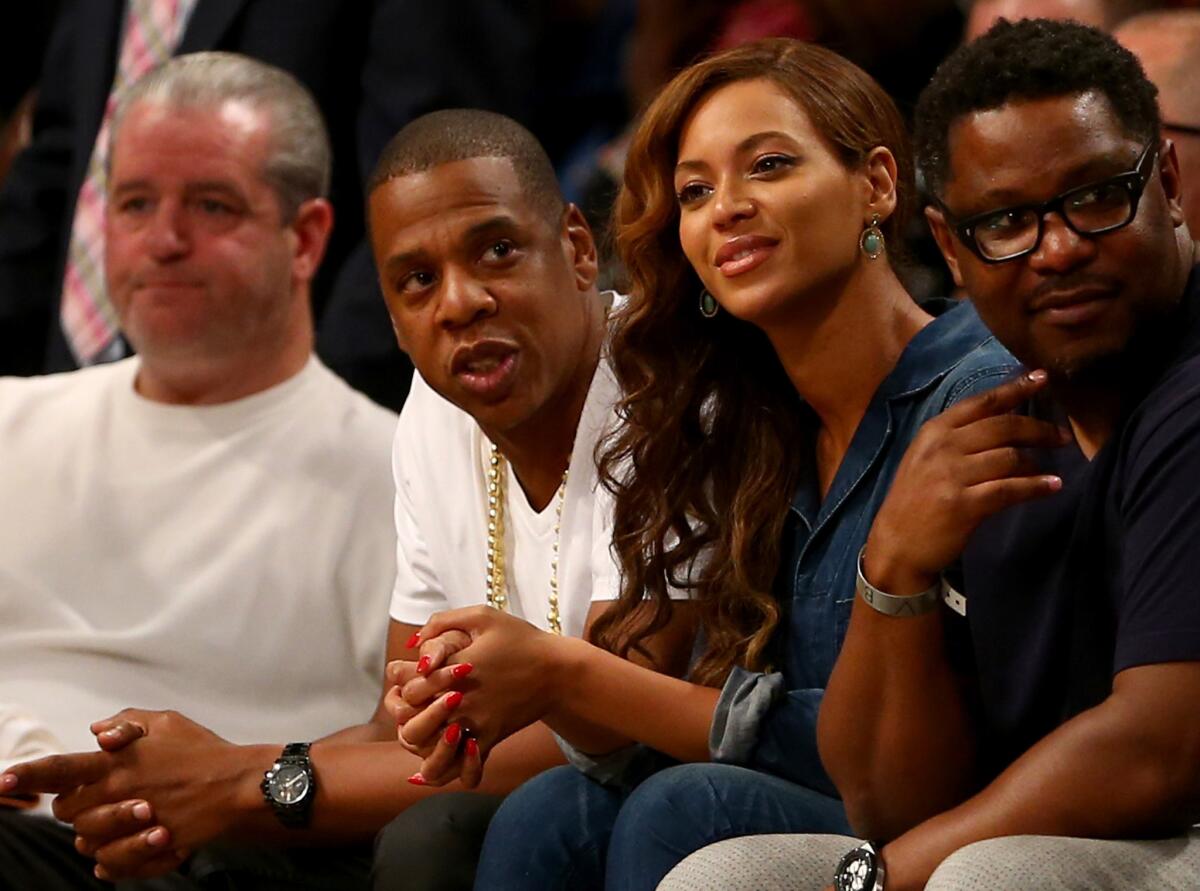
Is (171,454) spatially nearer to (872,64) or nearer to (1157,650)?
(872,64)

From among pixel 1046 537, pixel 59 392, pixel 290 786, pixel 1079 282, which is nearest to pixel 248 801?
pixel 290 786

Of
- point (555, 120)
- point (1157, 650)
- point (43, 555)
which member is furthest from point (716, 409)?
point (555, 120)

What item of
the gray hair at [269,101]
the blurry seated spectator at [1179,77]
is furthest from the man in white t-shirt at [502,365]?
the blurry seated spectator at [1179,77]

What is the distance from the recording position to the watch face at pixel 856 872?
2037 millimetres

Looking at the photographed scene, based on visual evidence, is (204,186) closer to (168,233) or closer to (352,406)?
(168,233)

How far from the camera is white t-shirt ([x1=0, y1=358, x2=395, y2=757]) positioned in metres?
3.25

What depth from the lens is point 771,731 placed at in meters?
2.39

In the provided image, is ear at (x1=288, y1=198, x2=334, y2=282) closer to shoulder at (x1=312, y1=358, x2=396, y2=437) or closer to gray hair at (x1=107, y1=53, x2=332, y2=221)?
gray hair at (x1=107, y1=53, x2=332, y2=221)

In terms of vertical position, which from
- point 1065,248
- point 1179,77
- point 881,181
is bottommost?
Result: point 1065,248

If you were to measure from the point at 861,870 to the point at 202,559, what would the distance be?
5.10ft

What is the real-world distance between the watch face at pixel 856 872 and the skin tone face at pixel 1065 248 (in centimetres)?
50

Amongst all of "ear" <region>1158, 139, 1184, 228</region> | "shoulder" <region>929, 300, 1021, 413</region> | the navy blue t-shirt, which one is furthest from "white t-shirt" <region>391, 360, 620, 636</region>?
"ear" <region>1158, 139, 1184, 228</region>

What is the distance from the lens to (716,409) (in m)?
2.60

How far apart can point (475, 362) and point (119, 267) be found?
970 millimetres
